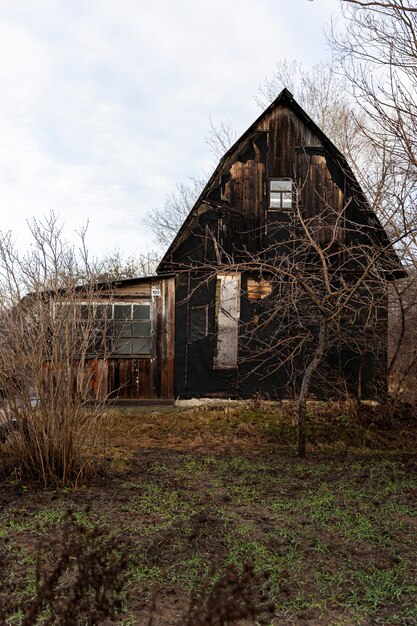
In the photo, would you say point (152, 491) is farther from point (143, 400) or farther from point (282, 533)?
point (143, 400)

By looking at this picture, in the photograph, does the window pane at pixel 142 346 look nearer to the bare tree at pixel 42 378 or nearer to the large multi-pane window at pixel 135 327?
the large multi-pane window at pixel 135 327

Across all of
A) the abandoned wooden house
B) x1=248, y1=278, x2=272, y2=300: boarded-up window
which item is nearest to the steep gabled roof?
the abandoned wooden house

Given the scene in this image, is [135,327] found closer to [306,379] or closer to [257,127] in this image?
[257,127]

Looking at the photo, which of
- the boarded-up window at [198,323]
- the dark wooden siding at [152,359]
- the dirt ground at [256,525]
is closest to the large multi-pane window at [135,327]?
the dark wooden siding at [152,359]

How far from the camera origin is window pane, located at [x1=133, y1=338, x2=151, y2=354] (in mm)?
13867

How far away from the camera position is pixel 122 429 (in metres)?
11.4

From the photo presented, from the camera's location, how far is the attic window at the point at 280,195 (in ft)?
46.1

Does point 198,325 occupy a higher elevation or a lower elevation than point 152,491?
higher

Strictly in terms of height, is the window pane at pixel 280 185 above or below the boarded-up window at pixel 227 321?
above

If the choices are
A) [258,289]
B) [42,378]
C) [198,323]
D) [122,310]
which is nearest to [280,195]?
[258,289]

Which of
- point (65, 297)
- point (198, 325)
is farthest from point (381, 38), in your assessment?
point (198, 325)

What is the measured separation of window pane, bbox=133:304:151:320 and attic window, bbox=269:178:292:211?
11.6 ft

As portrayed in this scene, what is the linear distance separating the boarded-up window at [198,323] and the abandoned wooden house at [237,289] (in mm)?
22

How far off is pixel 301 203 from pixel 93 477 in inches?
336
